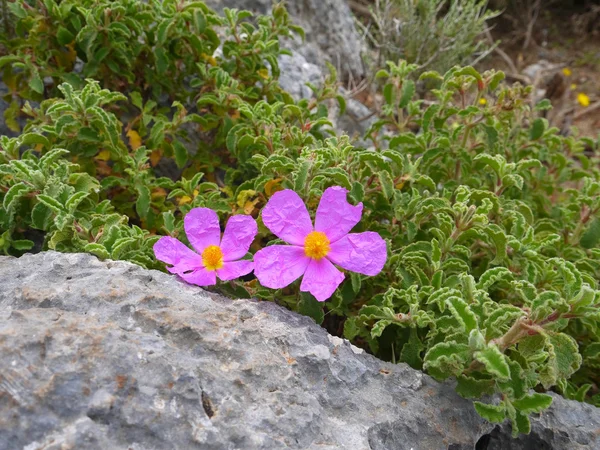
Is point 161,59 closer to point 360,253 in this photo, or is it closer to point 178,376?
point 360,253

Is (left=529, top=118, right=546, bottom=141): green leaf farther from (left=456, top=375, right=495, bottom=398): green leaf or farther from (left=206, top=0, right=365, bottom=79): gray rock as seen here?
(left=456, top=375, right=495, bottom=398): green leaf

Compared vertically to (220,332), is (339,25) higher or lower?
higher

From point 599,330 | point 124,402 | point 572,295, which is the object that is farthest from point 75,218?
point 599,330

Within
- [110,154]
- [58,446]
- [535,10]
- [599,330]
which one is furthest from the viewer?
[535,10]

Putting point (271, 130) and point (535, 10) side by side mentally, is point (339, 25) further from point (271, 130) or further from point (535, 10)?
point (535, 10)

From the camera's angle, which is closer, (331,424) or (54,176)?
(331,424)

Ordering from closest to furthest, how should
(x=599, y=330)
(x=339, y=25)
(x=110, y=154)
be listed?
(x=599, y=330) < (x=110, y=154) < (x=339, y=25)

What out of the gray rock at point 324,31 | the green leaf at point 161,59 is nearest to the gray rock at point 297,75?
the gray rock at point 324,31
